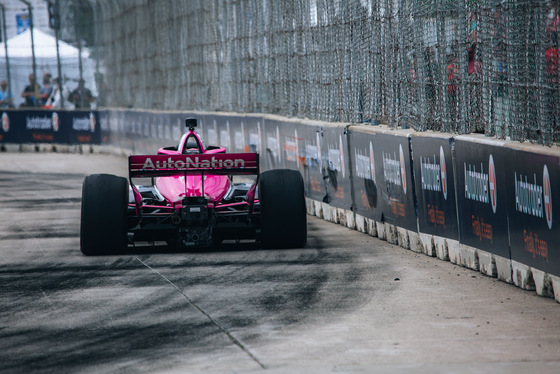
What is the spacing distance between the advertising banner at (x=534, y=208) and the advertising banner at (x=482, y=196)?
19 cm

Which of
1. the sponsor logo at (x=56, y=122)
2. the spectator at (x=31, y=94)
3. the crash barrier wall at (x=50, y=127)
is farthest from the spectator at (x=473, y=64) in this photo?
the spectator at (x=31, y=94)

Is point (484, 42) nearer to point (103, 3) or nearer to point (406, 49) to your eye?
point (406, 49)

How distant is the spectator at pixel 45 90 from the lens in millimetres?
38531

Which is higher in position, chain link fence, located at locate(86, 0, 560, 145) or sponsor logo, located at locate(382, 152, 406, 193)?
chain link fence, located at locate(86, 0, 560, 145)

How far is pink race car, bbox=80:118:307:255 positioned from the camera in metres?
11.8

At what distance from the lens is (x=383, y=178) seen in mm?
13305

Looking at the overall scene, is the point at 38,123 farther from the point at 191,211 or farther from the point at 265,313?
the point at 265,313

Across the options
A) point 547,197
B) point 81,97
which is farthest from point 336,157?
point 81,97

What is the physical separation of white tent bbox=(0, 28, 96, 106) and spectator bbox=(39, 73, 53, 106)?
0.16 m

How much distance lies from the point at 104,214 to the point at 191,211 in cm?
92

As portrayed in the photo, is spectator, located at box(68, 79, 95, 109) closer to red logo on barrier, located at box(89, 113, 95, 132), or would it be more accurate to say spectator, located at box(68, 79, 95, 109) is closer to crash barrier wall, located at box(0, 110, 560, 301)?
red logo on barrier, located at box(89, 113, 95, 132)

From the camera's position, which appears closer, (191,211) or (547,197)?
(547,197)

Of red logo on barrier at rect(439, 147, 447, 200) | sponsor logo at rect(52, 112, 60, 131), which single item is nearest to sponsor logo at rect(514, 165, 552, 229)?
red logo on barrier at rect(439, 147, 447, 200)

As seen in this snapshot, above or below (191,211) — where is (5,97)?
above
